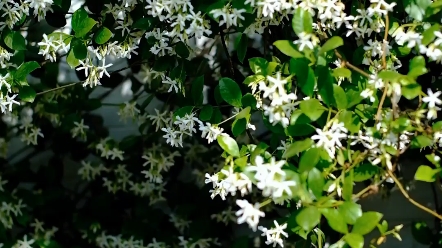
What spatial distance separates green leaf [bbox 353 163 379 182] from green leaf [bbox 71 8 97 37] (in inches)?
24.1

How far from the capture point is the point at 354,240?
3.45 feet

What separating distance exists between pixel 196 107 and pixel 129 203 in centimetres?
80

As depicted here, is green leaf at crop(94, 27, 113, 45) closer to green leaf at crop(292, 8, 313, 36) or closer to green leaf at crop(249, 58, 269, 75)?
green leaf at crop(249, 58, 269, 75)

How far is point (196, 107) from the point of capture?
136 centimetres

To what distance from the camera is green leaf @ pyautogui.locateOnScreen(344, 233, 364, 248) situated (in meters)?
1.05

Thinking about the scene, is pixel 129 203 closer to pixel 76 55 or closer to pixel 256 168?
pixel 76 55

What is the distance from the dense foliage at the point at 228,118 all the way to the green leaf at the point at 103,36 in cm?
3

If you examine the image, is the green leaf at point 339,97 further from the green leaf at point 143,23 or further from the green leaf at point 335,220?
the green leaf at point 143,23

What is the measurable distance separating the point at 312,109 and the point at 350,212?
0.18 m

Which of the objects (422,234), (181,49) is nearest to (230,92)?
(181,49)

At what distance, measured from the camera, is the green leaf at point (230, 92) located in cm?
127

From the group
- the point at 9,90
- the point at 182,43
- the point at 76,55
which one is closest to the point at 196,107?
the point at 182,43

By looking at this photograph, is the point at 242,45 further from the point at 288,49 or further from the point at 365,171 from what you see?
the point at 365,171

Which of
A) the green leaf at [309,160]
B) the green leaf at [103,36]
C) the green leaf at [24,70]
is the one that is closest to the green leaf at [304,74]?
the green leaf at [309,160]
